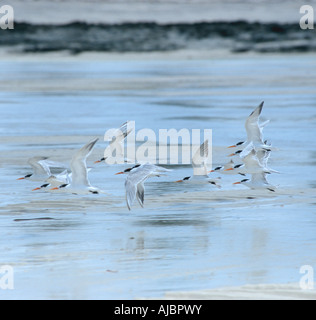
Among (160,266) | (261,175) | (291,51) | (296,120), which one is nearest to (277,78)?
(296,120)

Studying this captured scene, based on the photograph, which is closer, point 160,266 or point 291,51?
point 160,266

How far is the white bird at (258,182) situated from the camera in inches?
399

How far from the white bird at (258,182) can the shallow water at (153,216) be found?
11 centimetres

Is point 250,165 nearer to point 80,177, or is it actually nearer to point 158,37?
point 80,177

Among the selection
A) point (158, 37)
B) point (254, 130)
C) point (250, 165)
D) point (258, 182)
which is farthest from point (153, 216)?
point (158, 37)

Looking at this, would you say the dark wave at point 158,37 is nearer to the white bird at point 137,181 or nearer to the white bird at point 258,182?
the white bird at point 258,182

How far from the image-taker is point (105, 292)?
6430 millimetres

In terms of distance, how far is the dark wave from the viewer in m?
41.1

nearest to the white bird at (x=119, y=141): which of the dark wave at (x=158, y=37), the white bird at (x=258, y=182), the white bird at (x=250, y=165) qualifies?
the white bird at (x=250, y=165)

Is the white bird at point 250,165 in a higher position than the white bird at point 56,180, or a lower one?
higher

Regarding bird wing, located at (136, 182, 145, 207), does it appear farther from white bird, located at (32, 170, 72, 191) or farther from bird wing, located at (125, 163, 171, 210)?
white bird, located at (32, 170, 72, 191)

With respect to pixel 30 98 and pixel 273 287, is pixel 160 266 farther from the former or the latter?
pixel 30 98

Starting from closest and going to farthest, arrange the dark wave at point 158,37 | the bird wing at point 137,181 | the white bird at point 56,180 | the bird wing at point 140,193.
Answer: the bird wing at point 137,181
the bird wing at point 140,193
the white bird at point 56,180
the dark wave at point 158,37

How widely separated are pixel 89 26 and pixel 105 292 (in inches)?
1578
